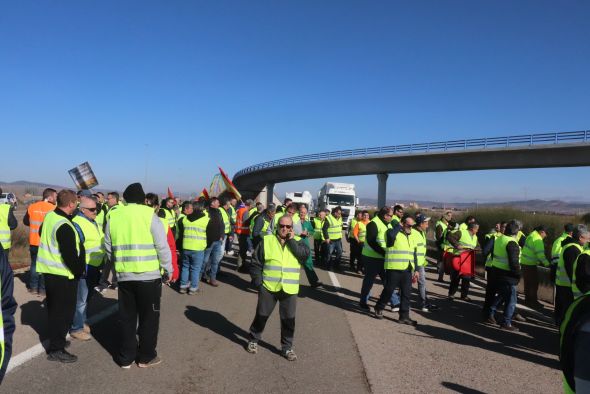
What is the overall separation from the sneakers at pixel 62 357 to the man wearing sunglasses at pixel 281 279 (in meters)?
1.95

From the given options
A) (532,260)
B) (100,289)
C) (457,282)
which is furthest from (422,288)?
(100,289)

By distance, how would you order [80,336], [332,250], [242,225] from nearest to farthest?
[80,336] < [242,225] < [332,250]

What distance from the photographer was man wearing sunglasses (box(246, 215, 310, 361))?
205 inches

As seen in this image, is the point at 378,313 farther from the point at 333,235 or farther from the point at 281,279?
the point at 333,235

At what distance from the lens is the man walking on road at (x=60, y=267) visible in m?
4.70

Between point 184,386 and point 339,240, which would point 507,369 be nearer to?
point 184,386

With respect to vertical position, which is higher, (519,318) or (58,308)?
(58,308)

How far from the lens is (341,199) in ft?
117

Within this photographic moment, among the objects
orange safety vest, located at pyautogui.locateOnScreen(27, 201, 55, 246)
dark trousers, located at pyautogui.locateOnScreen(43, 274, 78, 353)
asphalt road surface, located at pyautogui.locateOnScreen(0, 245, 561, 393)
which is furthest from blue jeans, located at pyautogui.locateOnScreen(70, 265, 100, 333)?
orange safety vest, located at pyautogui.locateOnScreen(27, 201, 55, 246)

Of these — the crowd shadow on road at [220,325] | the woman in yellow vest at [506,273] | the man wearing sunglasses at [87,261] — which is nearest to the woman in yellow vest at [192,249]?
the crowd shadow on road at [220,325]

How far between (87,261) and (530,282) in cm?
827

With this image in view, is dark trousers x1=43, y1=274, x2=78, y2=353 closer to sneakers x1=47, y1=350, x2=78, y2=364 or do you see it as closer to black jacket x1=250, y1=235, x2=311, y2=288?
sneakers x1=47, y1=350, x2=78, y2=364

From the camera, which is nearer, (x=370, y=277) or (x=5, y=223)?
(x=5, y=223)

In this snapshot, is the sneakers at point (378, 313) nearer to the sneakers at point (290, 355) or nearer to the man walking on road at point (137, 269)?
the sneakers at point (290, 355)
